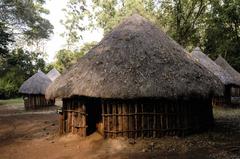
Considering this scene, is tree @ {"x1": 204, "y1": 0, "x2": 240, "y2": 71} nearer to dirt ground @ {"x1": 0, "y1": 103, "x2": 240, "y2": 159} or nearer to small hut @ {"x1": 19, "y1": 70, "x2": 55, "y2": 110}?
small hut @ {"x1": 19, "y1": 70, "x2": 55, "y2": 110}

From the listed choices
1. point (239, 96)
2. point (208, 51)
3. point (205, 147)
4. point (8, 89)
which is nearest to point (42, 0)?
point (8, 89)

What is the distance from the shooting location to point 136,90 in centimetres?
1230

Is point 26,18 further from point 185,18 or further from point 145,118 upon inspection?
point 145,118

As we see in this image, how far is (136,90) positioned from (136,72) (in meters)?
0.90

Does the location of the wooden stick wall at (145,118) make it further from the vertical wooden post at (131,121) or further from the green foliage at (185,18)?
the green foliage at (185,18)

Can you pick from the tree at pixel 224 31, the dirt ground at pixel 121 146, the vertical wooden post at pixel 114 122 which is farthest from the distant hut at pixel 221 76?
the vertical wooden post at pixel 114 122

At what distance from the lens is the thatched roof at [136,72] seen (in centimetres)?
1247

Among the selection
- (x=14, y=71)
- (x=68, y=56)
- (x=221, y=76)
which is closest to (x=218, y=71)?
(x=221, y=76)

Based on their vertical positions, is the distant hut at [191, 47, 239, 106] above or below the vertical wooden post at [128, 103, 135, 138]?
above

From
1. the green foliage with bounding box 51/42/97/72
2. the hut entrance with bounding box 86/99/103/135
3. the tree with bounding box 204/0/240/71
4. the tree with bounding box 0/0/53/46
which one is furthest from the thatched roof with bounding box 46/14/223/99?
the tree with bounding box 0/0/53/46

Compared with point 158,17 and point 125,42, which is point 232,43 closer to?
point 158,17

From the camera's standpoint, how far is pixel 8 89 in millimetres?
36281

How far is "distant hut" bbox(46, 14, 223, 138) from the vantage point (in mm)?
12586

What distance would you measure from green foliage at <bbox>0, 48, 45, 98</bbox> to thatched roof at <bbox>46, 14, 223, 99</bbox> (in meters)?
23.1
